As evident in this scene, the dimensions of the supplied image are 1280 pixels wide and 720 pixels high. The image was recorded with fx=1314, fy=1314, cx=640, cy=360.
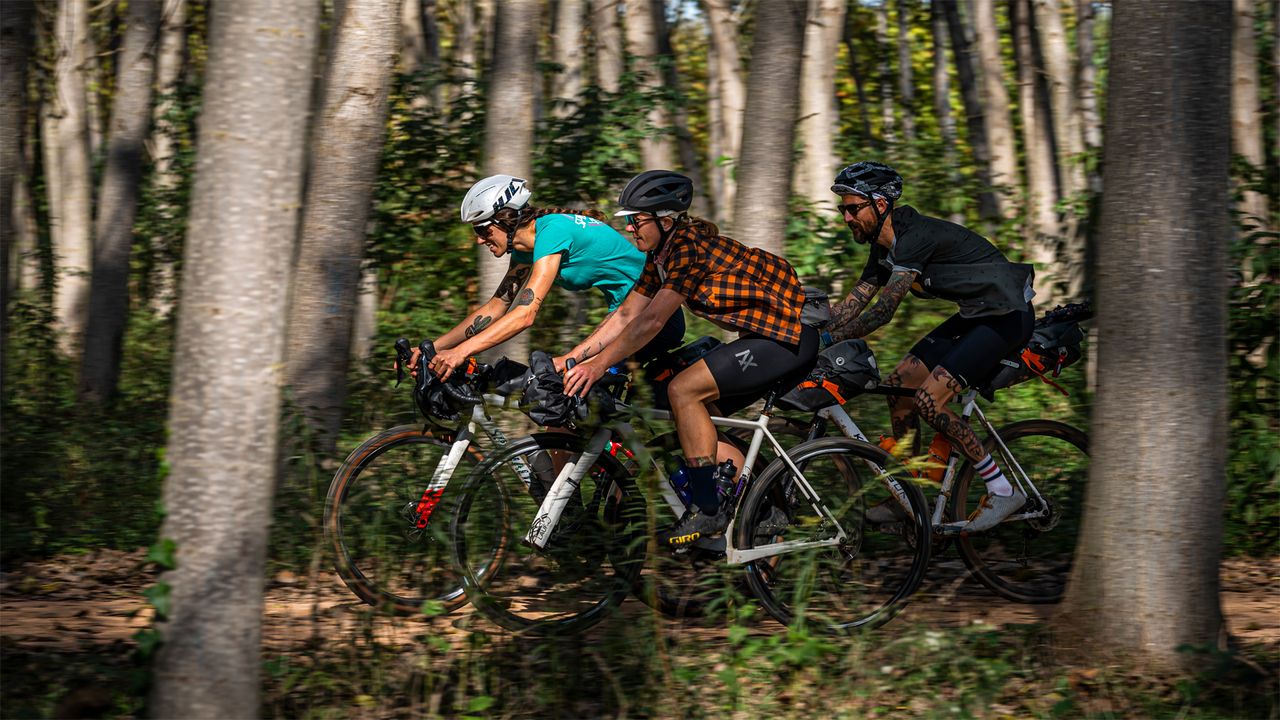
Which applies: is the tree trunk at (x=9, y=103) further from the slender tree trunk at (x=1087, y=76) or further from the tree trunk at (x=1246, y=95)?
the slender tree trunk at (x=1087, y=76)

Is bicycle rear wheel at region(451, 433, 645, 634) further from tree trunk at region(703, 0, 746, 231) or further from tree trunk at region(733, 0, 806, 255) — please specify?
tree trunk at region(703, 0, 746, 231)

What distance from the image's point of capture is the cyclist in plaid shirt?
6270 millimetres

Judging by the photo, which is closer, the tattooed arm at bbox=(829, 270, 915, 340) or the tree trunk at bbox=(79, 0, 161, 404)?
the tattooed arm at bbox=(829, 270, 915, 340)

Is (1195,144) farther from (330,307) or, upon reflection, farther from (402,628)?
(330,307)

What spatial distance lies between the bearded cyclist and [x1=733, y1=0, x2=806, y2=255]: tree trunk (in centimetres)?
180

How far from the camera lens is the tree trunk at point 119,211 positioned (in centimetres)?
1163

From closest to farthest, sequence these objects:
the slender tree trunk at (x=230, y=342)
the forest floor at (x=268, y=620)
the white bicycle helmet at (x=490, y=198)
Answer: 1. the slender tree trunk at (x=230, y=342)
2. the forest floor at (x=268, y=620)
3. the white bicycle helmet at (x=490, y=198)

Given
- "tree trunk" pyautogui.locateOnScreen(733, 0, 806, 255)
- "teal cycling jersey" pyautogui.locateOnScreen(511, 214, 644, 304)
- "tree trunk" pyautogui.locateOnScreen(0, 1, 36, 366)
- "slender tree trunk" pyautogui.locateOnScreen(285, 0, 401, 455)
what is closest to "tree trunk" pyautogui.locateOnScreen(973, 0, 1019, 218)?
"tree trunk" pyautogui.locateOnScreen(733, 0, 806, 255)

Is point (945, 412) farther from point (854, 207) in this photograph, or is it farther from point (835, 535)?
point (854, 207)

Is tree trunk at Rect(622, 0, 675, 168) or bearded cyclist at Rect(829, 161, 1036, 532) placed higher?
tree trunk at Rect(622, 0, 675, 168)

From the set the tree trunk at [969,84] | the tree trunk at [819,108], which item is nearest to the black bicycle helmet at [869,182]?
the tree trunk at [819,108]

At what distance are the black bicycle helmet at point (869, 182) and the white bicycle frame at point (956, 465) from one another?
1126 mm

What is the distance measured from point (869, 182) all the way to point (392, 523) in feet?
9.79

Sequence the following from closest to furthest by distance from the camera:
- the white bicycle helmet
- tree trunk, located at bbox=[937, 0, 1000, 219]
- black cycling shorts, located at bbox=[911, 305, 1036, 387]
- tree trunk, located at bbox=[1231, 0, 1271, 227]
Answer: the white bicycle helmet, black cycling shorts, located at bbox=[911, 305, 1036, 387], tree trunk, located at bbox=[1231, 0, 1271, 227], tree trunk, located at bbox=[937, 0, 1000, 219]
